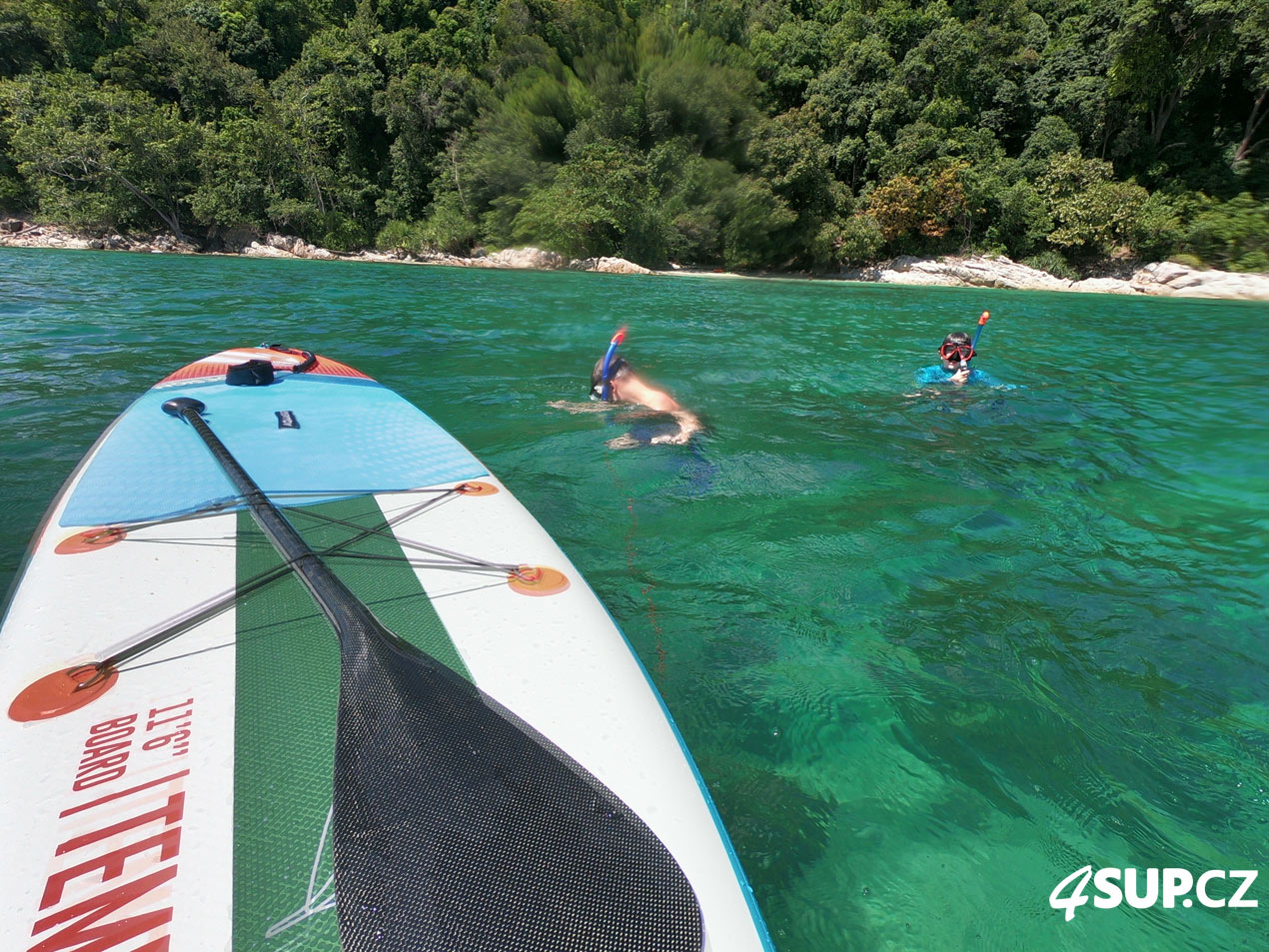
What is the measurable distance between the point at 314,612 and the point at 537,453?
2894 millimetres

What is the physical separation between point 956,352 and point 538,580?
6.46 meters

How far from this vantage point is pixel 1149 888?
1631 millimetres

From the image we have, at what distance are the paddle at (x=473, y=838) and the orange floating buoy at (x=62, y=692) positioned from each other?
2.00 ft

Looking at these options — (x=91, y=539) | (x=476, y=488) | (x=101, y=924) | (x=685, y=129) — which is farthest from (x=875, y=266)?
(x=101, y=924)

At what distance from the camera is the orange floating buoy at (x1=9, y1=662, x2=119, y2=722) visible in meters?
1.40

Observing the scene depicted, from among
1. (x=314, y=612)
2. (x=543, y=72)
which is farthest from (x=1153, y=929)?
(x=543, y=72)

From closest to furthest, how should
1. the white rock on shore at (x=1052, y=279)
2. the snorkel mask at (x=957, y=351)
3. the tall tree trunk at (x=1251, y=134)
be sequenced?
the snorkel mask at (x=957, y=351)
the white rock on shore at (x=1052, y=279)
the tall tree trunk at (x=1251, y=134)

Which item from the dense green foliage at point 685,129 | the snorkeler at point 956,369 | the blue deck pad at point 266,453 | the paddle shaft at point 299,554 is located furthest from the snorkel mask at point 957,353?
the dense green foliage at point 685,129

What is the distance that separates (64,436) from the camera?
4461mm

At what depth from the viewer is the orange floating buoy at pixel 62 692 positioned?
140 cm

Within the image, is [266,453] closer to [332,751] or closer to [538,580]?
[538,580]

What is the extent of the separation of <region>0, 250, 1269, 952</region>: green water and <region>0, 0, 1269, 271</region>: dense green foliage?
919 inches

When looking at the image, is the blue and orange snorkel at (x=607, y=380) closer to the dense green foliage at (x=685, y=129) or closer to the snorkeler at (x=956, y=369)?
the snorkeler at (x=956, y=369)

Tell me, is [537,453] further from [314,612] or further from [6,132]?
[6,132]
